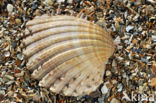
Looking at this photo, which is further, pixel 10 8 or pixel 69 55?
pixel 10 8

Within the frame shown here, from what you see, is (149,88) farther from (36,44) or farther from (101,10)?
(36,44)

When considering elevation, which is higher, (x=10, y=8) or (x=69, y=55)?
(x=10, y=8)

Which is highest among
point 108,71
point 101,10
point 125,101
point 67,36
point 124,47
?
point 101,10

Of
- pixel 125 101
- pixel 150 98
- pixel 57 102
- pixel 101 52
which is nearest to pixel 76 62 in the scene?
pixel 101 52

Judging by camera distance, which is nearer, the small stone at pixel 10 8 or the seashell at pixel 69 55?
the seashell at pixel 69 55

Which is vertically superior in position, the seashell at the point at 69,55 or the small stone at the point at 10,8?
the small stone at the point at 10,8

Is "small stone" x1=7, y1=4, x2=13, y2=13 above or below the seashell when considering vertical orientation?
above

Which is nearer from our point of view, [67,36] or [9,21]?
[67,36]

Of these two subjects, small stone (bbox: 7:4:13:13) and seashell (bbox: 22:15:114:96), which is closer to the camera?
seashell (bbox: 22:15:114:96)
